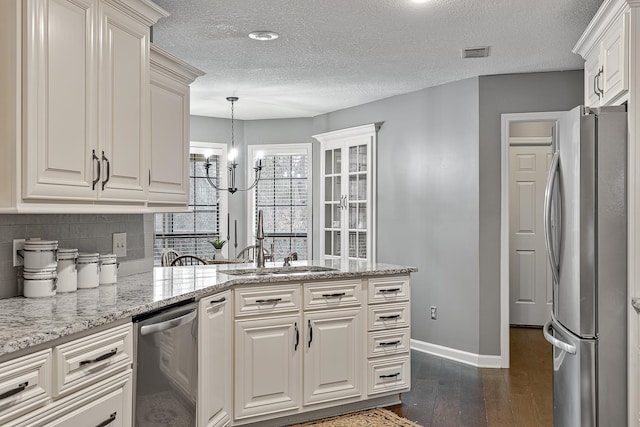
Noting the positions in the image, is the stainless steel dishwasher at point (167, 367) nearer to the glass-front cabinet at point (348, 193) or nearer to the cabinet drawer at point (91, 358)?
the cabinet drawer at point (91, 358)

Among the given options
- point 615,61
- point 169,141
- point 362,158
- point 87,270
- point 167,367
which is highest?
point 615,61

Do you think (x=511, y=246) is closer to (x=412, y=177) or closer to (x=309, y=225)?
(x=412, y=177)

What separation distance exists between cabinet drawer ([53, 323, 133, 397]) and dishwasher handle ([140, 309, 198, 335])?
0.10m

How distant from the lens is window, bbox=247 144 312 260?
7633mm

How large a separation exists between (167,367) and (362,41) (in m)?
2.69

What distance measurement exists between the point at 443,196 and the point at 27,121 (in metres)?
4.05

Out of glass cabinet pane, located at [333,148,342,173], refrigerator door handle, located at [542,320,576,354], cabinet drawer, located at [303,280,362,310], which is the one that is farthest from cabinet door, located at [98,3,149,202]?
glass cabinet pane, located at [333,148,342,173]

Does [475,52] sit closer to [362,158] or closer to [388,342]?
[388,342]

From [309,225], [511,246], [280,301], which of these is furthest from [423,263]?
[280,301]

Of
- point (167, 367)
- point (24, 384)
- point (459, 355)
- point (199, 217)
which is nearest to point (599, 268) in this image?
point (167, 367)

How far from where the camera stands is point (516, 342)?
5891 mm

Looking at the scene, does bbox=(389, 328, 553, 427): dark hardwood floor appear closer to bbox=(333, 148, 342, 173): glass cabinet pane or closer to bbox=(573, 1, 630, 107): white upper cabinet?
bbox=(573, 1, 630, 107): white upper cabinet

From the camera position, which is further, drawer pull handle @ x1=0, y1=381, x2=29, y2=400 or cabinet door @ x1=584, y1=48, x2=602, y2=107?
cabinet door @ x1=584, y1=48, x2=602, y2=107

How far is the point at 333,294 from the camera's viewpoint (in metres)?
3.58
